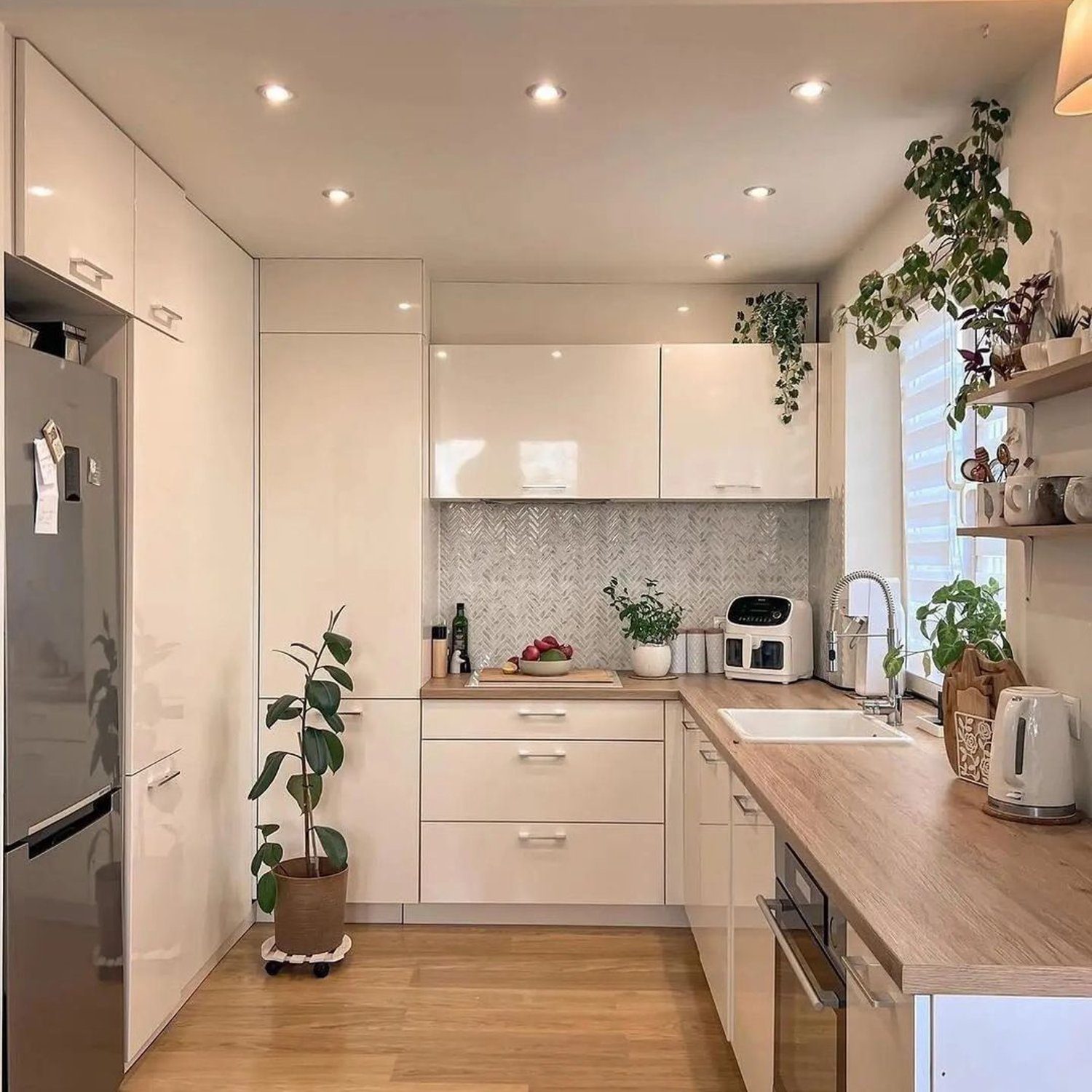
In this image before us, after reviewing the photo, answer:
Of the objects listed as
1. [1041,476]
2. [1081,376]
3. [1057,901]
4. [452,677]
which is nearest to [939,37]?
[1081,376]

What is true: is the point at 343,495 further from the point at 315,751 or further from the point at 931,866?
the point at 931,866

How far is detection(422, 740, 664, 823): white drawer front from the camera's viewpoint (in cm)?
381

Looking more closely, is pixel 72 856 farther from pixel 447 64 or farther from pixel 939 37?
pixel 939 37

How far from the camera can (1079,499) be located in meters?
1.93

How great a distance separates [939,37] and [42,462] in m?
2.06

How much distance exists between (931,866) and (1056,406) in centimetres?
103

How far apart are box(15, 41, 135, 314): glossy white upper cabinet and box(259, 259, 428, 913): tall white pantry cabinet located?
1147mm

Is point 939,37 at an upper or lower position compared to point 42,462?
upper

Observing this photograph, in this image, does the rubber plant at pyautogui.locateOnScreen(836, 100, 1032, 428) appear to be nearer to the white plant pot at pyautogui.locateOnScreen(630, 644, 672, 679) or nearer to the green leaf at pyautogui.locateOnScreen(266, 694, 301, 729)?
the white plant pot at pyautogui.locateOnScreen(630, 644, 672, 679)

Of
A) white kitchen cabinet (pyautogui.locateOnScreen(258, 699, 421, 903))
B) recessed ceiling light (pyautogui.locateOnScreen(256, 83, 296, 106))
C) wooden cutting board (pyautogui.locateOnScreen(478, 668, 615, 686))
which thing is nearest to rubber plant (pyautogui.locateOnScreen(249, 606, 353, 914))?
white kitchen cabinet (pyautogui.locateOnScreen(258, 699, 421, 903))

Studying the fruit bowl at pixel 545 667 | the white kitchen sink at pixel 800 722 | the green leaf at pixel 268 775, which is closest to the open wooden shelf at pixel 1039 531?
the white kitchen sink at pixel 800 722

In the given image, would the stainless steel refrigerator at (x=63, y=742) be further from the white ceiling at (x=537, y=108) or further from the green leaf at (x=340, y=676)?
the green leaf at (x=340, y=676)

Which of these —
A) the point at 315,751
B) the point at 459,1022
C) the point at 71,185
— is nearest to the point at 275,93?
the point at 71,185

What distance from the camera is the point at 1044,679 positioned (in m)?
2.23
